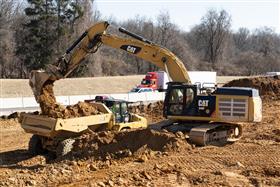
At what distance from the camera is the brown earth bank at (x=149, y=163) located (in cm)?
1109

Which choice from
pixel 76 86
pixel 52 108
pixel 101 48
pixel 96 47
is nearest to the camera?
pixel 52 108

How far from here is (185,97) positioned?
50.3ft

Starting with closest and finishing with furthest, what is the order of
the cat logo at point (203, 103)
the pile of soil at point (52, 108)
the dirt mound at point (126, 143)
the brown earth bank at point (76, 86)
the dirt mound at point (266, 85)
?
the dirt mound at point (126, 143), the cat logo at point (203, 103), the pile of soil at point (52, 108), the dirt mound at point (266, 85), the brown earth bank at point (76, 86)

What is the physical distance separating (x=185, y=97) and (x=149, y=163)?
3537 mm

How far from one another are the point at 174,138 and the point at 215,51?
88.1 meters

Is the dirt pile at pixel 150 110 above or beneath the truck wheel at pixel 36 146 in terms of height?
above

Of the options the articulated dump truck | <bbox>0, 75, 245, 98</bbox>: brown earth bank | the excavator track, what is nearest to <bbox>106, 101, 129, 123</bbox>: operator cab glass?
the articulated dump truck

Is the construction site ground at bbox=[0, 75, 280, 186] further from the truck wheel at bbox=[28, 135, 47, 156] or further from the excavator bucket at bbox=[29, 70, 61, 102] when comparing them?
the excavator bucket at bbox=[29, 70, 61, 102]

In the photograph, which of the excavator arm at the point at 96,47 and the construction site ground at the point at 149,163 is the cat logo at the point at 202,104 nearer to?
the excavator arm at the point at 96,47

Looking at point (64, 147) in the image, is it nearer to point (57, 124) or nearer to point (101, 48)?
point (57, 124)

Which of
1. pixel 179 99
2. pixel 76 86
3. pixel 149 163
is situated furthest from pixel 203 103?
pixel 76 86

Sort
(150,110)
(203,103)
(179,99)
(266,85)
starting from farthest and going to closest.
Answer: (266,85) < (150,110) < (179,99) < (203,103)

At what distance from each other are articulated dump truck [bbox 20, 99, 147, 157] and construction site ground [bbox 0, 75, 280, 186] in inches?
14.2

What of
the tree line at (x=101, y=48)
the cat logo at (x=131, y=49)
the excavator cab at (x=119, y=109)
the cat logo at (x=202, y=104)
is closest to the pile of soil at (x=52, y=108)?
the excavator cab at (x=119, y=109)
